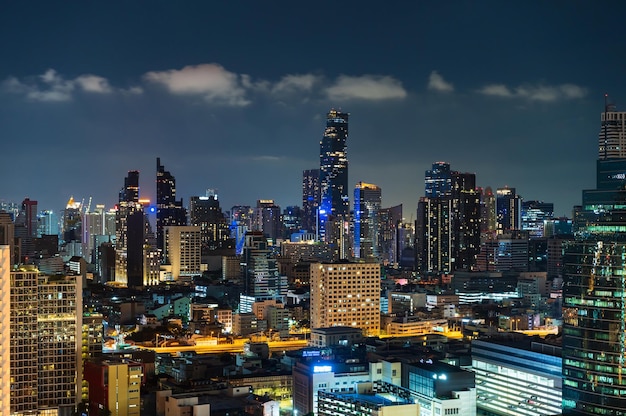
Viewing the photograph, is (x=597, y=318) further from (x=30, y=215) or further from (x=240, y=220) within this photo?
(x=240, y=220)

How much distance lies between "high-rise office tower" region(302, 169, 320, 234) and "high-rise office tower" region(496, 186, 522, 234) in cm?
1528

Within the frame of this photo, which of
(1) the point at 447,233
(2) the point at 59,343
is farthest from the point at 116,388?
(1) the point at 447,233

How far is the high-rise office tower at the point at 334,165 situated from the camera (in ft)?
242

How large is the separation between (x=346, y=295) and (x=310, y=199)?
42.7 meters

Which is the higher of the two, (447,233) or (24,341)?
(447,233)

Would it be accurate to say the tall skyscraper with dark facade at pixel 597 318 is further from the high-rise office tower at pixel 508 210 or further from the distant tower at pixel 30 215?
the high-rise office tower at pixel 508 210

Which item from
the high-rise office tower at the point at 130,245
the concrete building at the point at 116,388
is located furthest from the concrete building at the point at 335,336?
the high-rise office tower at the point at 130,245

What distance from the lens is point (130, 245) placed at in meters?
56.0

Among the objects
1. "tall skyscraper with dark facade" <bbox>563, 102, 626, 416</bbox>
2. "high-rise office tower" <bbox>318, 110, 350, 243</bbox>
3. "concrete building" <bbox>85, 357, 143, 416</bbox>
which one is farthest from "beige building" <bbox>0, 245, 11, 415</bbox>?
"high-rise office tower" <bbox>318, 110, 350, 243</bbox>

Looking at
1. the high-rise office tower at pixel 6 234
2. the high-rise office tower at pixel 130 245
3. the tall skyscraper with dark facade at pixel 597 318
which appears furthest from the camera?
the high-rise office tower at pixel 130 245

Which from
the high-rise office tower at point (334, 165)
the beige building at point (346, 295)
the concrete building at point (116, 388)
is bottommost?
the concrete building at point (116, 388)

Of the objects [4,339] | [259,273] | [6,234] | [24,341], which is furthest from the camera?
[259,273]

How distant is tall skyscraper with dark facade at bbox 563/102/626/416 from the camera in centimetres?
1675

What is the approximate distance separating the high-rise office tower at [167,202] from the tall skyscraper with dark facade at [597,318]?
171ft
